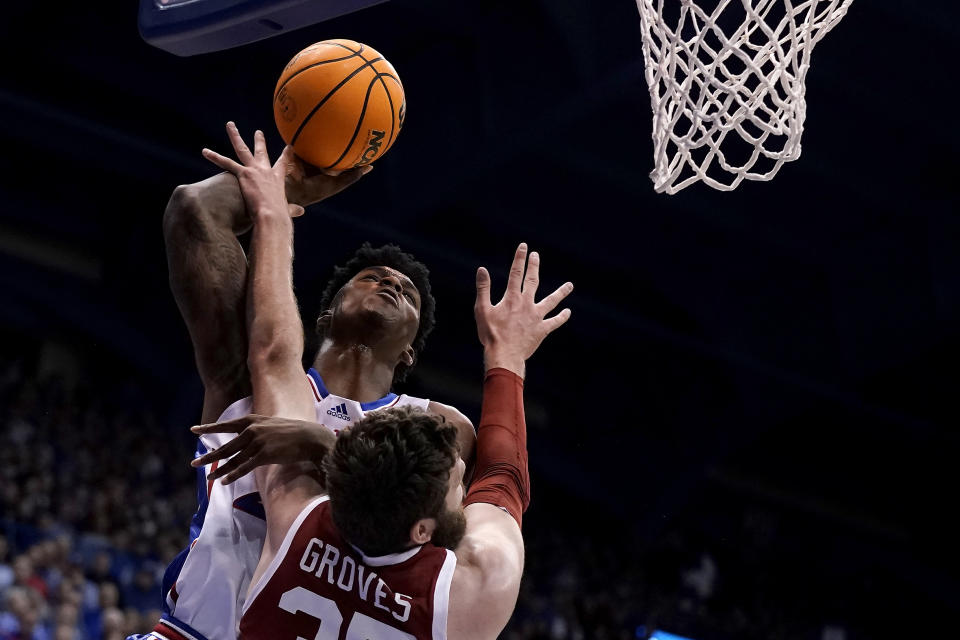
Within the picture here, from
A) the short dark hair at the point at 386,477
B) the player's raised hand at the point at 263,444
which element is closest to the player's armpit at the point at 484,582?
the short dark hair at the point at 386,477

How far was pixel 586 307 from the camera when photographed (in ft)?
42.7

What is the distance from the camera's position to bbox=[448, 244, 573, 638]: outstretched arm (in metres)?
2.07

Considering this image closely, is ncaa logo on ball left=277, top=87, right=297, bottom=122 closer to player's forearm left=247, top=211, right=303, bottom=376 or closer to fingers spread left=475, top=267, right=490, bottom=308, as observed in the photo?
player's forearm left=247, top=211, right=303, bottom=376

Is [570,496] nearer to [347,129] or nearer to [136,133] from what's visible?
[136,133]

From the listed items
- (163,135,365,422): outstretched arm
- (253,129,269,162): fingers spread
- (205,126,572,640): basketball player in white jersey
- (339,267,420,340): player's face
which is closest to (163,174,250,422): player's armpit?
(163,135,365,422): outstretched arm

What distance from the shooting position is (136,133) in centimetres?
1159

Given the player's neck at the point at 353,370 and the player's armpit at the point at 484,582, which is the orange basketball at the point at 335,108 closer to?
the player's neck at the point at 353,370

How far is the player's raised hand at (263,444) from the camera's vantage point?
82.4 inches

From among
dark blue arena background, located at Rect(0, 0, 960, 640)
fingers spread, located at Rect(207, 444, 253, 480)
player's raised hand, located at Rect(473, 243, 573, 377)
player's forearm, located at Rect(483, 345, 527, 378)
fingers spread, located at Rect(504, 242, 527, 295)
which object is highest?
dark blue arena background, located at Rect(0, 0, 960, 640)

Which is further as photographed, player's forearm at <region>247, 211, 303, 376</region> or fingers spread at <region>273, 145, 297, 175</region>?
fingers spread at <region>273, 145, 297, 175</region>

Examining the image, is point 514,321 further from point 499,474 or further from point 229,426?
point 229,426

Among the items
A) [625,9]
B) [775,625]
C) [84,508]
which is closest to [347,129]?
[625,9]

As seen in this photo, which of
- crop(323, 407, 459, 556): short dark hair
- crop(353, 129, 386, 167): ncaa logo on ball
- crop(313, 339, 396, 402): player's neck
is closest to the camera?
crop(323, 407, 459, 556): short dark hair

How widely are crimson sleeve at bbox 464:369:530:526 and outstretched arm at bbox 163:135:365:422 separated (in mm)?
536
